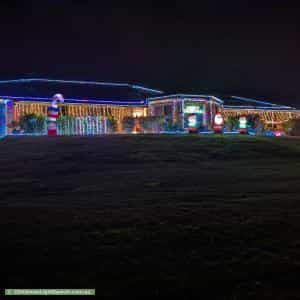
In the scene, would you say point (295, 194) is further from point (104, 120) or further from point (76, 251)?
point (104, 120)

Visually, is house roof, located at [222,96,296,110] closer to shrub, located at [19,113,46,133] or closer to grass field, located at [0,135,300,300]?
shrub, located at [19,113,46,133]

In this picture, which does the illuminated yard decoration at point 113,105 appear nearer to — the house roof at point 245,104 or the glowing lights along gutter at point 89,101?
the glowing lights along gutter at point 89,101

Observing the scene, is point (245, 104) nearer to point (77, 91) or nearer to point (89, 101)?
point (77, 91)

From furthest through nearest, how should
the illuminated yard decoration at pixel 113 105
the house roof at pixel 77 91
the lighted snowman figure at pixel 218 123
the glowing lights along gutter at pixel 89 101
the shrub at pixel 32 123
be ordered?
the house roof at pixel 77 91 < the illuminated yard decoration at pixel 113 105 < the glowing lights along gutter at pixel 89 101 < the shrub at pixel 32 123 < the lighted snowman figure at pixel 218 123

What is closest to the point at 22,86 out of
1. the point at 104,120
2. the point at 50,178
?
the point at 104,120

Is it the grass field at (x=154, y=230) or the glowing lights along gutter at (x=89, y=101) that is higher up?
the glowing lights along gutter at (x=89, y=101)

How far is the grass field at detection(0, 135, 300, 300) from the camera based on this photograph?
5.02 m

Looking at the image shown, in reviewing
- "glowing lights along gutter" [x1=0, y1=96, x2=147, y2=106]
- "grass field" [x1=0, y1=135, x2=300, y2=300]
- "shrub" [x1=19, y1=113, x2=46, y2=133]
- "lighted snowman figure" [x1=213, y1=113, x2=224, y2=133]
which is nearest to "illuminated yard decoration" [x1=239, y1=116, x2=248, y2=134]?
"lighted snowman figure" [x1=213, y1=113, x2=224, y2=133]

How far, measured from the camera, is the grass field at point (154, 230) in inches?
198

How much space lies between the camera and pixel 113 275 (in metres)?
5.22

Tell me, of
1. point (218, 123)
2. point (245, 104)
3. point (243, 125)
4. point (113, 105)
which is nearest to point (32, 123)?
point (113, 105)

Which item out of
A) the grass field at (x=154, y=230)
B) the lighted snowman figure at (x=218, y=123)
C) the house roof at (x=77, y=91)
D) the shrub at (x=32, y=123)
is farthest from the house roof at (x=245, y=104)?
the grass field at (x=154, y=230)

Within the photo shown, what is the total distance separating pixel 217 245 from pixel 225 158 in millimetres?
12520

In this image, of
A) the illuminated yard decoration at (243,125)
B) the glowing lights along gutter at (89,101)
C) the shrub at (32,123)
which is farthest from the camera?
the glowing lights along gutter at (89,101)
